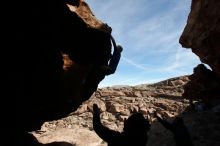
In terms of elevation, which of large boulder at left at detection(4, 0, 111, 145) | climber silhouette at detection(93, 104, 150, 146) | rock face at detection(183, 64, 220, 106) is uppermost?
rock face at detection(183, 64, 220, 106)

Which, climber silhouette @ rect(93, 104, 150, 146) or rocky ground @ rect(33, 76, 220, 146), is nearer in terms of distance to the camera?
Answer: climber silhouette @ rect(93, 104, 150, 146)

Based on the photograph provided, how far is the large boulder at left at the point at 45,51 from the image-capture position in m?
7.61

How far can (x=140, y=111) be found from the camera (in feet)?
97.1

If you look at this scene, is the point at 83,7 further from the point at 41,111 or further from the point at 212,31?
the point at 212,31

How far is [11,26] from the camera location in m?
7.29

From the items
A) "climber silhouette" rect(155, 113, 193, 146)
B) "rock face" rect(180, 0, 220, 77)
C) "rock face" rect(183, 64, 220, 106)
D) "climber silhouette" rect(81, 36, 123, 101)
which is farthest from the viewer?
"rock face" rect(183, 64, 220, 106)

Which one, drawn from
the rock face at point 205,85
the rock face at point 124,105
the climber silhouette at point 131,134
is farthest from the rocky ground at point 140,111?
the climber silhouette at point 131,134

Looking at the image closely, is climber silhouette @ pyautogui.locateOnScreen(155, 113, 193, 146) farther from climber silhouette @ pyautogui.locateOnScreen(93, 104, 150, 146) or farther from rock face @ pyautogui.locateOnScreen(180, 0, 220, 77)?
rock face @ pyautogui.locateOnScreen(180, 0, 220, 77)

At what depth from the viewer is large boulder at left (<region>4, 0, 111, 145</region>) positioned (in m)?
7.61

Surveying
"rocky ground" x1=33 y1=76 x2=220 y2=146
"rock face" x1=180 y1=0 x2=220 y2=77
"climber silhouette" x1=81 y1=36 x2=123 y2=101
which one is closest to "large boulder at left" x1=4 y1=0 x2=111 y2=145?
"climber silhouette" x1=81 y1=36 x2=123 y2=101

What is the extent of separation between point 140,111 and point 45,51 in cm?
2228

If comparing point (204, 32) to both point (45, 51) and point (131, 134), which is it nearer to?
point (45, 51)

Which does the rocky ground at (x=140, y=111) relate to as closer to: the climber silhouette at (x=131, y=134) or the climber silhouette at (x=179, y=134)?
the climber silhouette at (x=179, y=134)

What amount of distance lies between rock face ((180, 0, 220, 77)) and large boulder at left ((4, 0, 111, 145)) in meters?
5.74
